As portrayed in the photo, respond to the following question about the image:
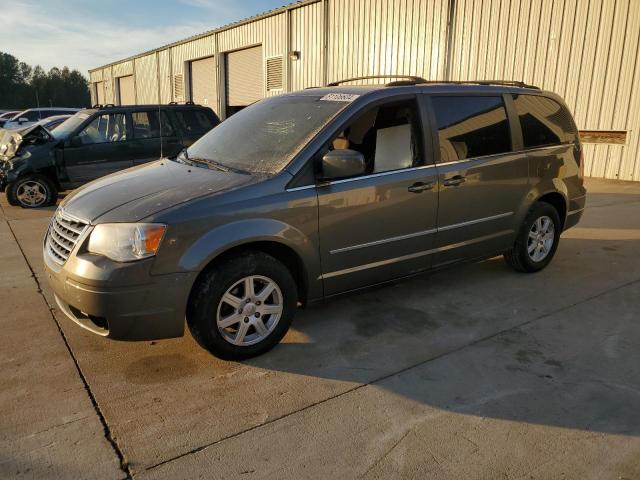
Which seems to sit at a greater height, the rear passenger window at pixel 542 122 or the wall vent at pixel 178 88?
the wall vent at pixel 178 88

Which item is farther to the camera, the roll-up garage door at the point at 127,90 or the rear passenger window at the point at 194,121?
the roll-up garage door at the point at 127,90

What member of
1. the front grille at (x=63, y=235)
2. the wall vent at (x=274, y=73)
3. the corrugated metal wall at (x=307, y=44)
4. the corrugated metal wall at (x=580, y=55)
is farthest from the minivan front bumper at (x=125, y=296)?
the wall vent at (x=274, y=73)

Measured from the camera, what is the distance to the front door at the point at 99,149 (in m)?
8.60

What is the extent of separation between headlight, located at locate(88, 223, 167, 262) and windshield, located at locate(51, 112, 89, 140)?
6.73 m

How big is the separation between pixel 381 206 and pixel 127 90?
38961 mm

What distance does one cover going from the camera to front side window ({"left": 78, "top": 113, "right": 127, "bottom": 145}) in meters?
8.63

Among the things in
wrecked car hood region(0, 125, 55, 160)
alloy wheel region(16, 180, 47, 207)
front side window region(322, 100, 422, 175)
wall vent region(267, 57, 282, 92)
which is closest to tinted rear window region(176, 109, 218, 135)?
wrecked car hood region(0, 125, 55, 160)

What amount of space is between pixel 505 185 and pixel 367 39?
13.2 metres

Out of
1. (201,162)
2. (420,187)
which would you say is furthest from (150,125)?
(420,187)

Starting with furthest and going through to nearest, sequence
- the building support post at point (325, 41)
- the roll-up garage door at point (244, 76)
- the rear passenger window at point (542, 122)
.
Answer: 1. the roll-up garage door at point (244, 76)
2. the building support post at point (325, 41)
3. the rear passenger window at point (542, 122)

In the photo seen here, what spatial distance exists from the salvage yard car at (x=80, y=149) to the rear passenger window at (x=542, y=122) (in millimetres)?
5843

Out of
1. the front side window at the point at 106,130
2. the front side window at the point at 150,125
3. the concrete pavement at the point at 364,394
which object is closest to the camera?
the concrete pavement at the point at 364,394

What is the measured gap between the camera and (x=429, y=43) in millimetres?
14508

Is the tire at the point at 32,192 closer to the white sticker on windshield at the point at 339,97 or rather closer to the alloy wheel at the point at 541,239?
the white sticker on windshield at the point at 339,97
